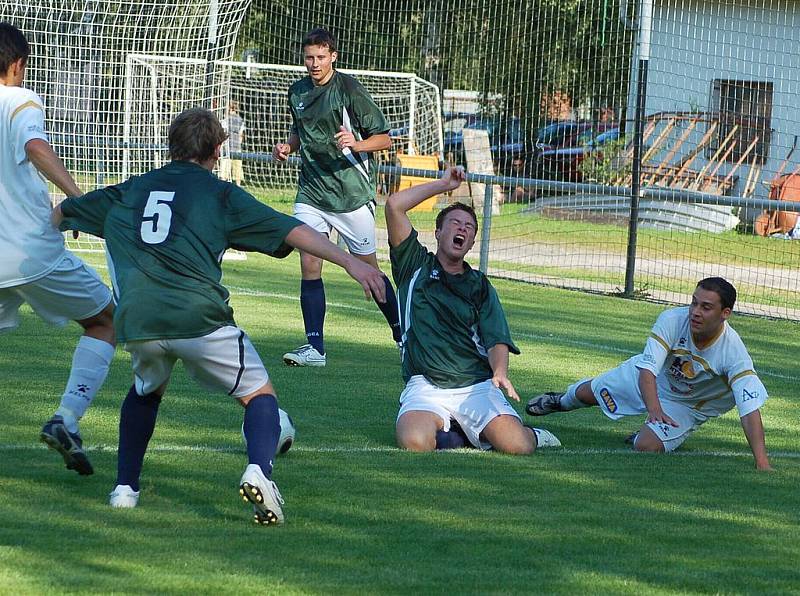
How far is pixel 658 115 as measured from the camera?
18.0 m

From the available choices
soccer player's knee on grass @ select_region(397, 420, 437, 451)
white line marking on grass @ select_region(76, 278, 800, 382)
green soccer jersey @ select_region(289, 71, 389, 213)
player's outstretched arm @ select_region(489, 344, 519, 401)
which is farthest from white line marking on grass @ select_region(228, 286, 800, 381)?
soccer player's knee on grass @ select_region(397, 420, 437, 451)

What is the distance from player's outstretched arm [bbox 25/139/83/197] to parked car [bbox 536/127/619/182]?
44.5 feet

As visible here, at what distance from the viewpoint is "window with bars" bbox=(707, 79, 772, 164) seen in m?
19.7

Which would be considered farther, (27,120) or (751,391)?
(751,391)

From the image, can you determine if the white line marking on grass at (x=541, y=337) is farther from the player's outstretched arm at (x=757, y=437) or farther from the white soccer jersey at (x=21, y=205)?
the white soccer jersey at (x=21, y=205)

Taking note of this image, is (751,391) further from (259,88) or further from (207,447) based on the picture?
(259,88)

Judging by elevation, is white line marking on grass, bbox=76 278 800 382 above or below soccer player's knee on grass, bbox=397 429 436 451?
below

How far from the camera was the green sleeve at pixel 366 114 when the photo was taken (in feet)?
32.1

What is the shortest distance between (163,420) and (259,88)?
18.0 metres

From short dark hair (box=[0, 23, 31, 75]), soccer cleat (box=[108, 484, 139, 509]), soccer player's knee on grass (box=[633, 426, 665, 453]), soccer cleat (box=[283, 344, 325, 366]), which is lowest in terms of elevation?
soccer cleat (box=[283, 344, 325, 366])

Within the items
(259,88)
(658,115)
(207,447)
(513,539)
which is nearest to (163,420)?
(207,447)

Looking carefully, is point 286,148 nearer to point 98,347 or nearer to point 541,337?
point 541,337

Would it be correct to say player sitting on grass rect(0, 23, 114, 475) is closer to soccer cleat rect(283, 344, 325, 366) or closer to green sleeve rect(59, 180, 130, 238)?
green sleeve rect(59, 180, 130, 238)

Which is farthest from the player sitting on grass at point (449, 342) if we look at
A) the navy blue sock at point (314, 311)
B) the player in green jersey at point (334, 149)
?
the player in green jersey at point (334, 149)
